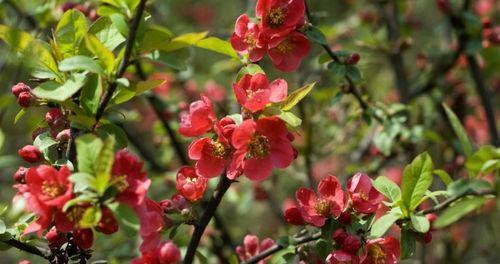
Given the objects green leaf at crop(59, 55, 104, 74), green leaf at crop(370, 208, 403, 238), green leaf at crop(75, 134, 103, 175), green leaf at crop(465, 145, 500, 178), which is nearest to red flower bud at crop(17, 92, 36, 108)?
green leaf at crop(59, 55, 104, 74)

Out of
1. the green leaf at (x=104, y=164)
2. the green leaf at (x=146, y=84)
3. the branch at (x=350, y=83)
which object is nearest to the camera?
the green leaf at (x=104, y=164)

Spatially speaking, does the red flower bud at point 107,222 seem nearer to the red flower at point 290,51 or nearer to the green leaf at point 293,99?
the green leaf at point 293,99

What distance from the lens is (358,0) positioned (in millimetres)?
3678

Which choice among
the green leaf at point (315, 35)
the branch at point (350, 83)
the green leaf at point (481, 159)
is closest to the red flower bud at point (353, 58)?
the branch at point (350, 83)

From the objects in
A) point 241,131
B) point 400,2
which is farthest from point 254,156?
point 400,2

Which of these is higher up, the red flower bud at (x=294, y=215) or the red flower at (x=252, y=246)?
the red flower bud at (x=294, y=215)

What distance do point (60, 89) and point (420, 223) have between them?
0.74 metres

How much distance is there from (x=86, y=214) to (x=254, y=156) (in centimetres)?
36

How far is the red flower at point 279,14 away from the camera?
4.49 ft

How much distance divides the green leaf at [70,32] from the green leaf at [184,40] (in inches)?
7.1

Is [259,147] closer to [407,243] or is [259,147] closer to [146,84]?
[146,84]

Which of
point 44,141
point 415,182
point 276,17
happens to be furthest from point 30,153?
point 415,182

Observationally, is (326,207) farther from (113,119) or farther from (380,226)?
(113,119)

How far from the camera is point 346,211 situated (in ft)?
4.43
